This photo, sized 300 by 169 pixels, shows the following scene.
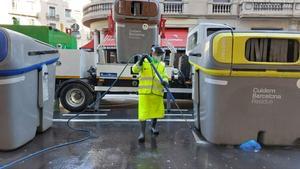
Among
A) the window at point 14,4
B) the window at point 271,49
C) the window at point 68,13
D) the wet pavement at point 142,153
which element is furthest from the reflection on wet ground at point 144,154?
the window at point 68,13

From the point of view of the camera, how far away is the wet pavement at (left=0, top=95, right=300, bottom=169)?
423 cm

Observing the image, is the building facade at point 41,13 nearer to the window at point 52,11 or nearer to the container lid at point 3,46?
the window at point 52,11

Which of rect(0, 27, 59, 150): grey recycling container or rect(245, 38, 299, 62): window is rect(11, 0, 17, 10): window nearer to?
rect(0, 27, 59, 150): grey recycling container

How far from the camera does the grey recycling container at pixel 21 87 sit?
14.5 feet

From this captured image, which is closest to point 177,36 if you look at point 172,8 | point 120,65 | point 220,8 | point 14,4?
point 172,8

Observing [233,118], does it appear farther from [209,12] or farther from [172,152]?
[209,12]

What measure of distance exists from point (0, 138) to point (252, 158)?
3.41m

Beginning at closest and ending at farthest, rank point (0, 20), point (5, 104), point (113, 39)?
point (5, 104) < point (113, 39) < point (0, 20)

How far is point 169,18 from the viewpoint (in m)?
21.2

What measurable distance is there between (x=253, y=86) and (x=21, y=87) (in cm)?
322

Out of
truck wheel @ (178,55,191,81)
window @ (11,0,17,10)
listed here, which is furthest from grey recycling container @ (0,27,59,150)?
window @ (11,0,17,10)

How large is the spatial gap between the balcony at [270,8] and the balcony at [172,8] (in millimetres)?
3720

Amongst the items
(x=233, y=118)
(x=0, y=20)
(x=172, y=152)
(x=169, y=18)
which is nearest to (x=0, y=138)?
(x=172, y=152)

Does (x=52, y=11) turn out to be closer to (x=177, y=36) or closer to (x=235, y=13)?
(x=177, y=36)
